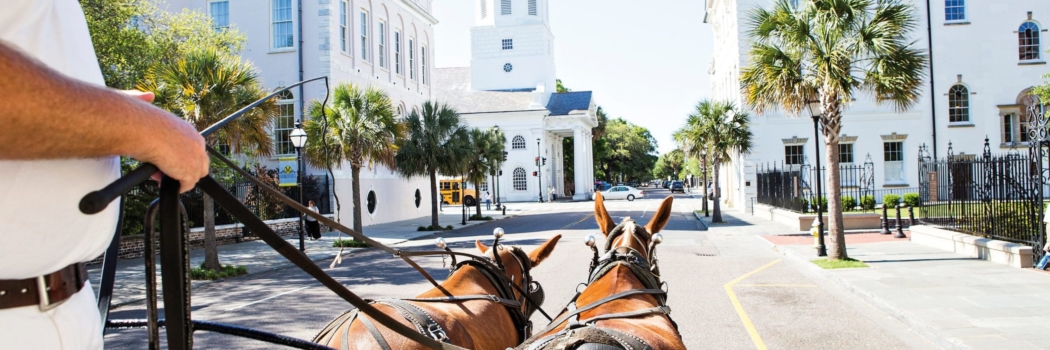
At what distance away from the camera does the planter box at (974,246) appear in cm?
1252

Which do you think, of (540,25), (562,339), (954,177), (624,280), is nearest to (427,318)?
(562,339)

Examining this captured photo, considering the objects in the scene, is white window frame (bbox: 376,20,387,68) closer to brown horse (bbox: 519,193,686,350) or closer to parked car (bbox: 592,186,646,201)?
parked car (bbox: 592,186,646,201)

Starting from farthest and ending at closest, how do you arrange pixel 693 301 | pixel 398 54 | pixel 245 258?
pixel 398 54 < pixel 245 258 < pixel 693 301

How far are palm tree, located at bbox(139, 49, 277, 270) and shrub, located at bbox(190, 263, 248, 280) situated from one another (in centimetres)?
27

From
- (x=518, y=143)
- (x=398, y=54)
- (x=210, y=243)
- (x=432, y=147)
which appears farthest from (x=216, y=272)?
(x=518, y=143)

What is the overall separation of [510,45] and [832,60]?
59066mm

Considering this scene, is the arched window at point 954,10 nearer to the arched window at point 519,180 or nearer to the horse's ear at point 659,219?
the horse's ear at point 659,219

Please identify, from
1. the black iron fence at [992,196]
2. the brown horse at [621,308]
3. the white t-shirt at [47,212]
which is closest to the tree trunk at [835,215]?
the black iron fence at [992,196]

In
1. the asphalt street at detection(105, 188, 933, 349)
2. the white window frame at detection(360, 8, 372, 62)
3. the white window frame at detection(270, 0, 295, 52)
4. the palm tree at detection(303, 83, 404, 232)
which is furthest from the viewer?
the white window frame at detection(360, 8, 372, 62)

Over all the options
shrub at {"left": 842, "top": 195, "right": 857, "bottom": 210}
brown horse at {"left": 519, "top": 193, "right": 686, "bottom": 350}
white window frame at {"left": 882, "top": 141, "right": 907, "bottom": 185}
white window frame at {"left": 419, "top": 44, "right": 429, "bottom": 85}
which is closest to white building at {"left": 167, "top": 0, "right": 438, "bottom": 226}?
white window frame at {"left": 419, "top": 44, "right": 429, "bottom": 85}

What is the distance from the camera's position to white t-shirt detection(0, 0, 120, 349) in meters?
1.39

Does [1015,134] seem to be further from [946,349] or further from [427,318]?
[427,318]

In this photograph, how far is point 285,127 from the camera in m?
29.8

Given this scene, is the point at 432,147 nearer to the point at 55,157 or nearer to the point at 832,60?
the point at 832,60
